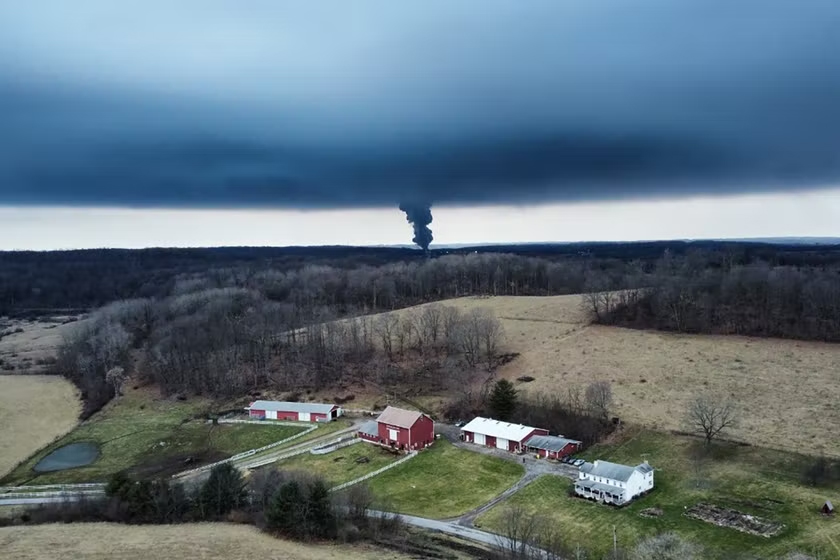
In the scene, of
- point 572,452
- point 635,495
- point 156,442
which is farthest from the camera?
point 156,442

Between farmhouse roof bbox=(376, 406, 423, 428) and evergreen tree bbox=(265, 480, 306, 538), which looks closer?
evergreen tree bbox=(265, 480, 306, 538)

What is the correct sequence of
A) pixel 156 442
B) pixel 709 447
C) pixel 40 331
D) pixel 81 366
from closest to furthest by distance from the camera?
pixel 709 447 → pixel 156 442 → pixel 81 366 → pixel 40 331

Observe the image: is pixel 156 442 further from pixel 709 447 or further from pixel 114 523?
pixel 709 447

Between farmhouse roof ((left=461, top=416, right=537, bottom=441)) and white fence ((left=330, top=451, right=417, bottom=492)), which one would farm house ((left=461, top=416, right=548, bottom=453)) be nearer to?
farmhouse roof ((left=461, top=416, right=537, bottom=441))

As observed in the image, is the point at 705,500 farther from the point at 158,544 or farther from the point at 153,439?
the point at 153,439

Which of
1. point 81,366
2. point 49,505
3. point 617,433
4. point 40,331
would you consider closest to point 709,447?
point 617,433

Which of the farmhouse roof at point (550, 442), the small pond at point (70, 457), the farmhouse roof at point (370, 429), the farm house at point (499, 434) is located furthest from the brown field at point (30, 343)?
the farmhouse roof at point (550, 442)

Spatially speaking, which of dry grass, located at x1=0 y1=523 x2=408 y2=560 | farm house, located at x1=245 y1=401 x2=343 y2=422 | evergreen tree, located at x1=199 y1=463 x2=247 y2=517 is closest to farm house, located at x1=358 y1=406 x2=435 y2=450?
farm house, located at x1=245 y1=401 x2=343 y2=422
